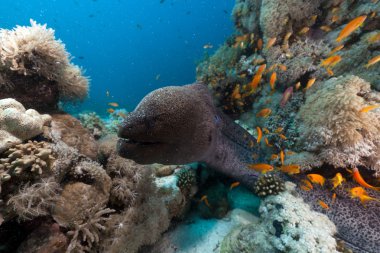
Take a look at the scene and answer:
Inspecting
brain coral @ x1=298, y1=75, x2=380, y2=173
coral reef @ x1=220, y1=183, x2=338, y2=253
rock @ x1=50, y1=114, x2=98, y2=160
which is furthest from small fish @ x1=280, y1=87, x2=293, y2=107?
rock @ x1=50, y1=114, x2=98, y2=160

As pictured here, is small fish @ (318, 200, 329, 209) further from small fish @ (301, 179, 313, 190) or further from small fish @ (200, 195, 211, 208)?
small fish @ (200, 195, 211, 208)

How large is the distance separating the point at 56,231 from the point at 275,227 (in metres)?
3.04

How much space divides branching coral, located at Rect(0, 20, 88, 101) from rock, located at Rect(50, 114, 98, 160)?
2.68 ft

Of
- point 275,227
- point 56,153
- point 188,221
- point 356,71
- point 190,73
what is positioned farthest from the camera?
point 190,73

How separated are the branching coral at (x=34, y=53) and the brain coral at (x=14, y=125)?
123 cm

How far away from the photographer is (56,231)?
2586mm

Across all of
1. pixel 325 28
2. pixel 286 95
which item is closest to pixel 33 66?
pixel 286 95

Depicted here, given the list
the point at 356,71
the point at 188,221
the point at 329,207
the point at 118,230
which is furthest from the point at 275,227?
the point at 356,71

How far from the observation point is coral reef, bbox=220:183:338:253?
10.1 ft

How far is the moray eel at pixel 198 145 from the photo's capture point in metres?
3.12

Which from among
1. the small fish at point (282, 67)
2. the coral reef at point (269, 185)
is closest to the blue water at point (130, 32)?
the small fish at point (282, 67)

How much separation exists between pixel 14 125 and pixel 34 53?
1.86m

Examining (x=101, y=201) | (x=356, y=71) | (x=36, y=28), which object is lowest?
(x=101, y=201)

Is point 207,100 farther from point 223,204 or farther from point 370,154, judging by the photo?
point 370,154
